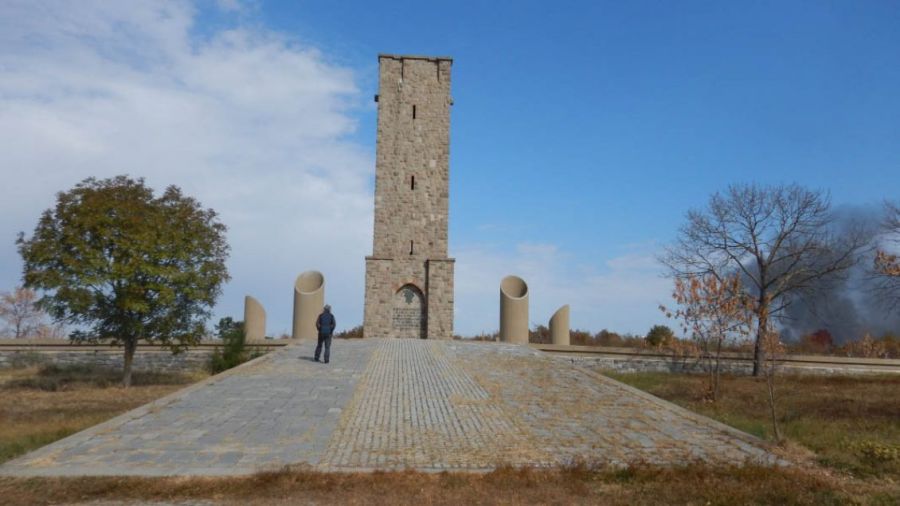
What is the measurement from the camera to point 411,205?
1168 inches

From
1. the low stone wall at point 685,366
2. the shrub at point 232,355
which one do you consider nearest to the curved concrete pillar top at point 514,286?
the low stone wall at point 685,366

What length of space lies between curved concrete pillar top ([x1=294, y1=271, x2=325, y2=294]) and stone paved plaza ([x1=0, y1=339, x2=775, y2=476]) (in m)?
11.8

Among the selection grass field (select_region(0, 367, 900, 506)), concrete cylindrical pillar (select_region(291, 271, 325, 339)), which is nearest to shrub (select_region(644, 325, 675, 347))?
concrete cylindrical pillar (select_region(291, 271, 325, 339))

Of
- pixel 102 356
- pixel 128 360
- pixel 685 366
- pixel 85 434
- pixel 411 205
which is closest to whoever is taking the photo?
pixel 85 434

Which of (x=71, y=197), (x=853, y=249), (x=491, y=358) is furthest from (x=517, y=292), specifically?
(x=71, y=197)

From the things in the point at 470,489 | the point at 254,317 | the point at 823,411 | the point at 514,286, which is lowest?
the point at 470,489

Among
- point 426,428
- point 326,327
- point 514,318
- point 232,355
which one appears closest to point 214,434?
point 426,428

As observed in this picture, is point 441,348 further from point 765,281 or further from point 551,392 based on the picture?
point 765,281

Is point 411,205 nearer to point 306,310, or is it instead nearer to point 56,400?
point 306,310

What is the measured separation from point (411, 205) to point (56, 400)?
1633 centimetres

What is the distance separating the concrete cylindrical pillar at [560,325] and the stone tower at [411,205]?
172 inches

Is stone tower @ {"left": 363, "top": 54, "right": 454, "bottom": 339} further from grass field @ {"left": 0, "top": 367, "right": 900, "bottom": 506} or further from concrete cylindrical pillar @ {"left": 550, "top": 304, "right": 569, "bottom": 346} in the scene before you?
grass field @ {"left": 0, "top": 367, "right": 900, "bottom": 506}

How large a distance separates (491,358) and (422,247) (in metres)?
10.7

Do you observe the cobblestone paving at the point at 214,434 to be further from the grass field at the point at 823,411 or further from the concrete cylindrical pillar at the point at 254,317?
the concrete cylindrical pillar at the point at 254,317
